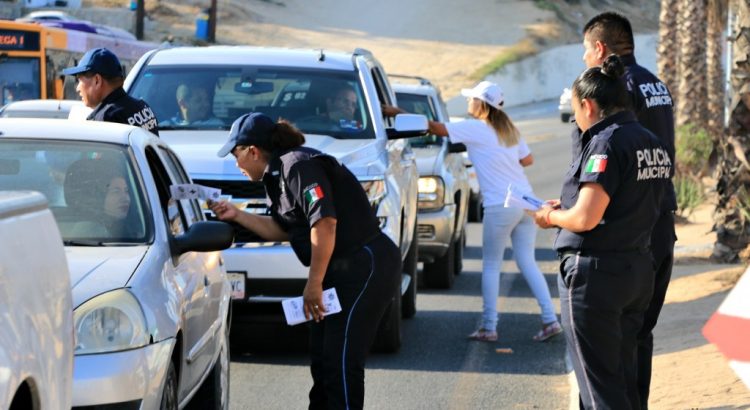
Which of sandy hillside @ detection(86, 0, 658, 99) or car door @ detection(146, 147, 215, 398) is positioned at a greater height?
sandy hillside @ detection(86, 0, 658, 99)

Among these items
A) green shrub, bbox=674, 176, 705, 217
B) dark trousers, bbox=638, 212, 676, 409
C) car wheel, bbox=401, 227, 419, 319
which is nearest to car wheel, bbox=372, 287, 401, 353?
car wheel, bbox=401, 227, 419, 319

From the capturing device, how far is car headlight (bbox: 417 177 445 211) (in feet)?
45.6

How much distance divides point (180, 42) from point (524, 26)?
23480 millimetres

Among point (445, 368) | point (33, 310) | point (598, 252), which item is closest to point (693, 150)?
point (445, 368)

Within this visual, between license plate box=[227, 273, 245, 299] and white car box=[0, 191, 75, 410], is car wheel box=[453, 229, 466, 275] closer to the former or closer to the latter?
license plate box=[227, 273, 245, 299]

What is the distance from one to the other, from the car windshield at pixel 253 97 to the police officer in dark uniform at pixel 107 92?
5.21ft

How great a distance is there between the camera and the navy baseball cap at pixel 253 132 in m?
6.46

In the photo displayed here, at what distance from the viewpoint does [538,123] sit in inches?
1945

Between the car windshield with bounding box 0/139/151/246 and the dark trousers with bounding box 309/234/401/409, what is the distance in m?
0.91

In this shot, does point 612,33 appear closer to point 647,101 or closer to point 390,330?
point 647,101

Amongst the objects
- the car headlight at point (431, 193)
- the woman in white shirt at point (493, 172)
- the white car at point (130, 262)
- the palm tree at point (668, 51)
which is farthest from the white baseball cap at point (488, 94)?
the palm tree at point (668, 51)

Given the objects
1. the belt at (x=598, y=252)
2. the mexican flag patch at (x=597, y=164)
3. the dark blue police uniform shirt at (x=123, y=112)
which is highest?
the mexican flag patch at (x=597, y=164)

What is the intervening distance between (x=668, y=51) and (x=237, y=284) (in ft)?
63.9

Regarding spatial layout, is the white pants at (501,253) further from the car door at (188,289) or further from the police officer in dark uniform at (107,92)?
the car door at (188,289)
